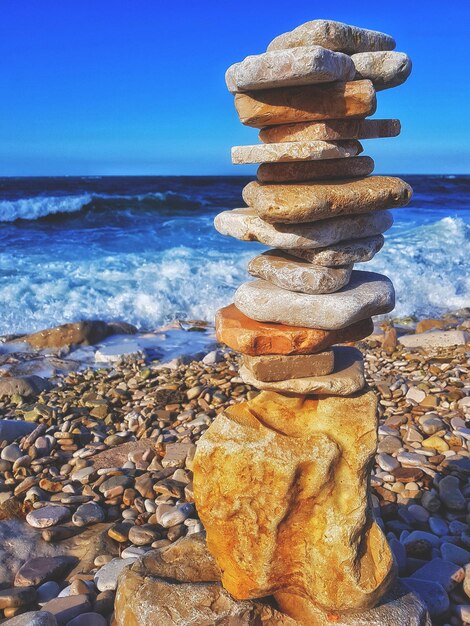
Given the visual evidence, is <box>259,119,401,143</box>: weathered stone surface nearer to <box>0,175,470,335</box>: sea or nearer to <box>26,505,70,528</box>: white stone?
<box>26,505,70,528</box>: white stone

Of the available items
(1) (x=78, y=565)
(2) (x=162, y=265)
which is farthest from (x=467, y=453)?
(2) (x=162, y=265)

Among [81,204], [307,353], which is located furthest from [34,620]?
[81,204]

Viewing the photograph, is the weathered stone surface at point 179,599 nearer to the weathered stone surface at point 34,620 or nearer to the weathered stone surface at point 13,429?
the weathered stone surface at point 34,620

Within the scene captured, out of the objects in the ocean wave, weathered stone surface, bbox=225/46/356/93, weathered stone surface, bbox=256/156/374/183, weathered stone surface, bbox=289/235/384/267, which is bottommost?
the ocean wave

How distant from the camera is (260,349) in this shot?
309 centimetres

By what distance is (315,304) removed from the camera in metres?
3.01

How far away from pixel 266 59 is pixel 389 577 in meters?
2.63

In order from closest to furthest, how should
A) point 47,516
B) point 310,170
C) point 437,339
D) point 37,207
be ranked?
point 310,170
point 47,516
point 437,339
point 37,207

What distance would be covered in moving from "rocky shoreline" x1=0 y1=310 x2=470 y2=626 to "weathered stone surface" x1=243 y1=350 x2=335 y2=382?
4.05 feet

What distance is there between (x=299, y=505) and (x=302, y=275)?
1.17 m

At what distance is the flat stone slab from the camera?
337 inches

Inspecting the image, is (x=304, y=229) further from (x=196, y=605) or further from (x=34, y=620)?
(x=34, y=620)

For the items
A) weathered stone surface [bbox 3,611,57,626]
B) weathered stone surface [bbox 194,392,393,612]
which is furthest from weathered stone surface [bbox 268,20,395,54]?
weathered stone surface [bbox 3,611,57,626]

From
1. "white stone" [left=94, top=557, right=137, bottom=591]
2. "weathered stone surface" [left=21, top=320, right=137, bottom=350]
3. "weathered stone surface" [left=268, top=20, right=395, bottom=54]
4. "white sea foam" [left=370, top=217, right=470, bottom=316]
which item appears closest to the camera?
"weathered stone surface" [left=268, top=20, right=395, bottom=54]
